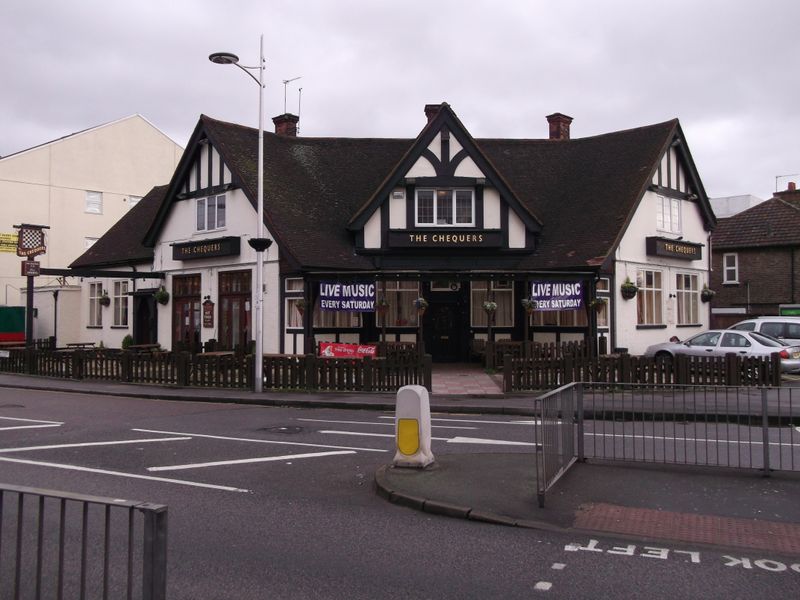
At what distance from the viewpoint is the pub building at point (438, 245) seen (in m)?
24.2

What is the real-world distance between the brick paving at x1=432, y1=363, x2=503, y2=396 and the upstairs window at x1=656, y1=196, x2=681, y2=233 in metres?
8.68

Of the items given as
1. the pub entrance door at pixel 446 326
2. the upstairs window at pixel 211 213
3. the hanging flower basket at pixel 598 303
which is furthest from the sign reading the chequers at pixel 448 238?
the upstairs window at pixel 211 213

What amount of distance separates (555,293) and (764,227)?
20235 mm

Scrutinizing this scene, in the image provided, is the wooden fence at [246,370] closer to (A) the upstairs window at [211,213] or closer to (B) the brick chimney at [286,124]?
(A) the upstairs window at [211,213]

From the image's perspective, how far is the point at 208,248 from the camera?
2692 centimetres

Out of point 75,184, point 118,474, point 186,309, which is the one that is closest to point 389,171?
point 186,309

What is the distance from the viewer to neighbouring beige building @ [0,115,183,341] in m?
41.6

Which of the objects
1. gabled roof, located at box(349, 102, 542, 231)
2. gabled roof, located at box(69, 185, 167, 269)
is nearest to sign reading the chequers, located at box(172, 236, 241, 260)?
gabled roof, located at box(69, 185, 167, 269)

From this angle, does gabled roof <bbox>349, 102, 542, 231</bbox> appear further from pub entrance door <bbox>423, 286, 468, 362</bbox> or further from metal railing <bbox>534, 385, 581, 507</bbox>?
metal railing <bbox>534, 385, 581, 507</bbox>

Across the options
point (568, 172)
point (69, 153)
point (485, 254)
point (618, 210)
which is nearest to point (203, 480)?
point (485, 254)

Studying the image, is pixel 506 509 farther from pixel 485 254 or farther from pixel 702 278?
pixel 702 278

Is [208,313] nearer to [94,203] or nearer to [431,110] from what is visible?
[431,110]

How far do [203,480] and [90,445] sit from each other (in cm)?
342

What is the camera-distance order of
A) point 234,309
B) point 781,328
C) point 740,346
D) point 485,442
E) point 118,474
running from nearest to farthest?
point 118,474, point 485,442, point 740,346, point 781,328, point 234,309
